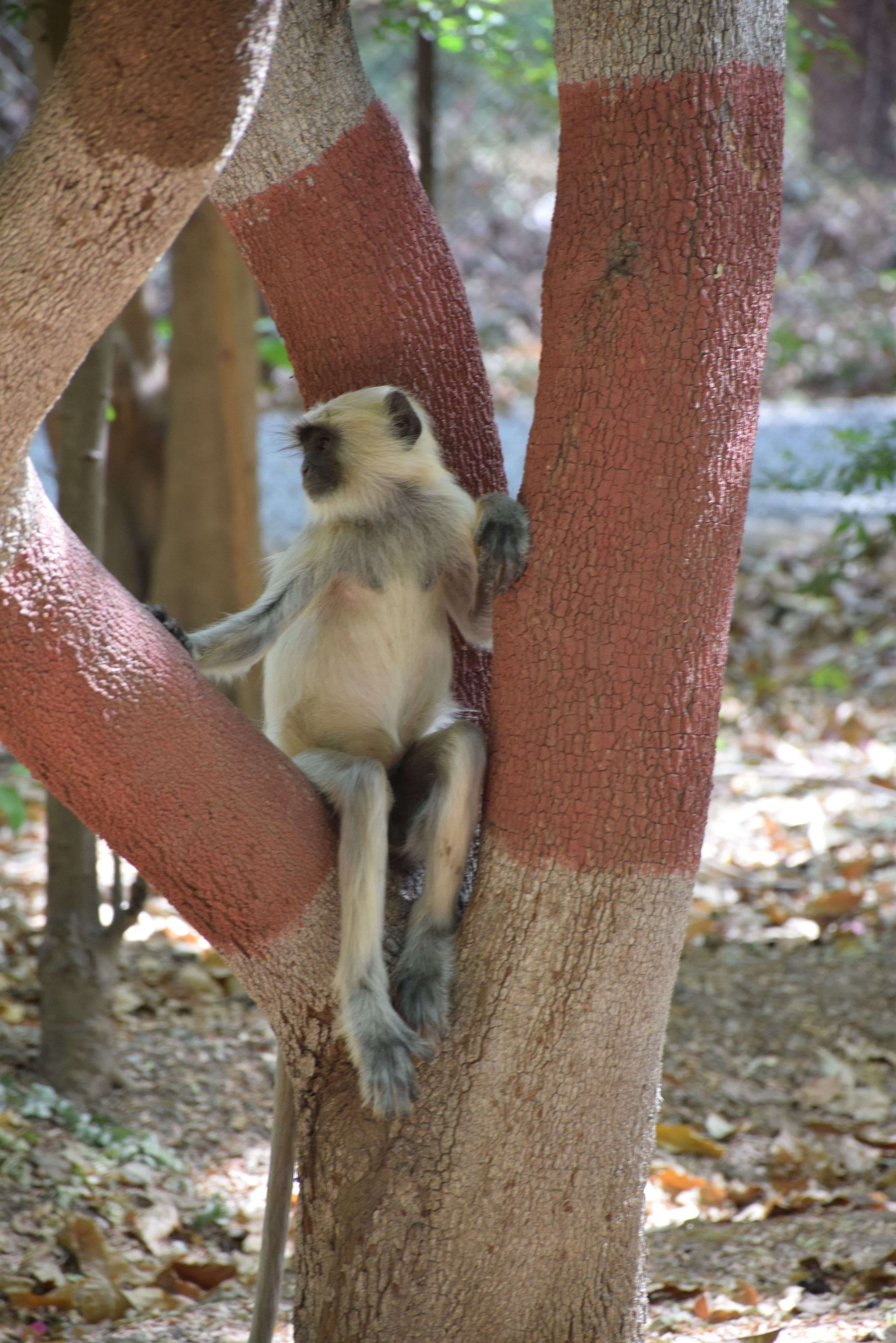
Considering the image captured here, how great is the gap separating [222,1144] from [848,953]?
6.99 ft

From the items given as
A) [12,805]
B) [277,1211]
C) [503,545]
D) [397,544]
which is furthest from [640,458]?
[12,805]

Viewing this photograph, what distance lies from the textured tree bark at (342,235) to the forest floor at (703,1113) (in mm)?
1846

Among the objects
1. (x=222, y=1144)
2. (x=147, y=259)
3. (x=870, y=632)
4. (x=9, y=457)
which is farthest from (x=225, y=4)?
(x=870, y=632)

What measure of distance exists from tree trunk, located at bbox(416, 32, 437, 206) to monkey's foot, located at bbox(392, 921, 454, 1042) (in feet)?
13.7

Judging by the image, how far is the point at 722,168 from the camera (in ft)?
6.51

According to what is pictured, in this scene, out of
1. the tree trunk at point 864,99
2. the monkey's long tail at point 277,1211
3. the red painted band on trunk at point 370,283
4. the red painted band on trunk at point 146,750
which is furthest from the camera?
the tree trunk at point 864,99

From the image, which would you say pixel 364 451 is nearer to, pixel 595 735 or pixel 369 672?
pixel 369 672

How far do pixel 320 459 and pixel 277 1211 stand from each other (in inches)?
56.8

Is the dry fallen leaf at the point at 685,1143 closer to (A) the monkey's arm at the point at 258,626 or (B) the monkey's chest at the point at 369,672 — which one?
(B) the monkey's chest at the point at 369,672

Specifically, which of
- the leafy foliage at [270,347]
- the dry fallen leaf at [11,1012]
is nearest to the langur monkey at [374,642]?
the dry fallen leaf at [11,1012]

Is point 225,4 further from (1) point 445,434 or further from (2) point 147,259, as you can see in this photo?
(1) point 445,434

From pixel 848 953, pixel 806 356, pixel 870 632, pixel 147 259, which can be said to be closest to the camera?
pixel 147 259

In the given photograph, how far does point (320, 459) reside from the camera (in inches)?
105

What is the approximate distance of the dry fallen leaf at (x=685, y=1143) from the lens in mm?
3400
